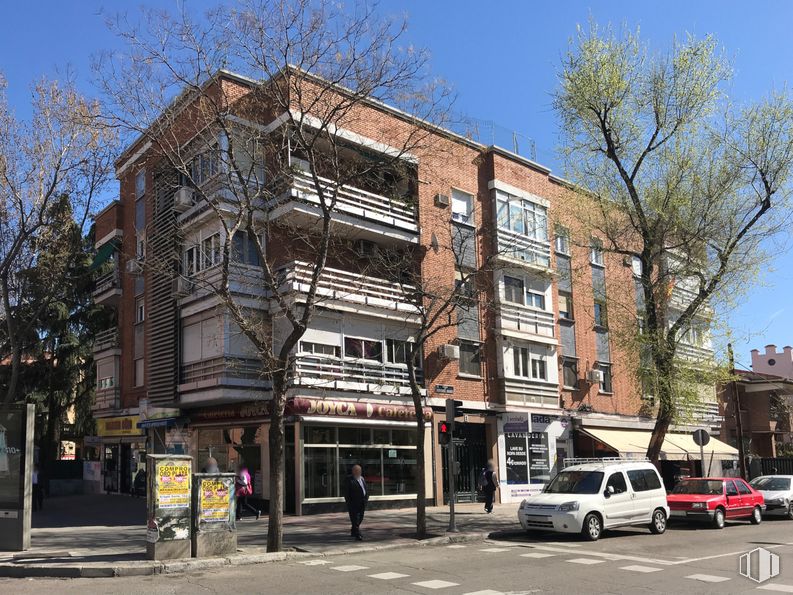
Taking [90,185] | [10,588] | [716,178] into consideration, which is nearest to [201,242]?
[90,185]

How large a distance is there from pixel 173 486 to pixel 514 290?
1808cm

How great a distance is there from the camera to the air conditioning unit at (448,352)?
2439 cm

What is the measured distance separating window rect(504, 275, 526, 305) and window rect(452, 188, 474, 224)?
9.11 feet

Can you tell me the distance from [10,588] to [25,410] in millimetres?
4267

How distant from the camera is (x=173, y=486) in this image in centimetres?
1214

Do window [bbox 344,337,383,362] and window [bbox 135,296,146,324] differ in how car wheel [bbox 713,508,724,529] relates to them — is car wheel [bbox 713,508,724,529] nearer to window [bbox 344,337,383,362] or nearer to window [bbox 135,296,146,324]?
window [bbox 344,337,383,362]

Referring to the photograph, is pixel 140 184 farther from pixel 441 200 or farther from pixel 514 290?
pixel 514 290

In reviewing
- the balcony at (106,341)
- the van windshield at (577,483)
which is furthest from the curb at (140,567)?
the balcony at (106,341)

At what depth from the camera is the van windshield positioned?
16016 millimetres

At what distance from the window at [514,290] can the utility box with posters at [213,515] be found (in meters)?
16.5

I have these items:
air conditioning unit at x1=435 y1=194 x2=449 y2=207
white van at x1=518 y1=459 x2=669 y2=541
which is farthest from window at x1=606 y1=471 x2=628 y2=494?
air conditioning unit at x1=435 y1=194 x2=449 y2=207

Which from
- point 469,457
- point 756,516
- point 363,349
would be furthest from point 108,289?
point 756,516

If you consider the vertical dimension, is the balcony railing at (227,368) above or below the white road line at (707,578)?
above

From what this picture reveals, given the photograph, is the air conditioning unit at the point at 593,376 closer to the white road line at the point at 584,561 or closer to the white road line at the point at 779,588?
the white road line at the point at 584,561
